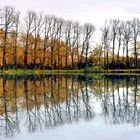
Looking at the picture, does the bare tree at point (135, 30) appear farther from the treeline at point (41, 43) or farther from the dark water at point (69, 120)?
the dark water at point (69, 120)

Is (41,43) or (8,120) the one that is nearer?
(8,120)

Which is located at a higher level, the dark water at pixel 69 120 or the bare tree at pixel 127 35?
the bare tree at pixel 127 35

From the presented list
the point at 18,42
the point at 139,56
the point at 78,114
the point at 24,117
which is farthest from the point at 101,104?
the point at 139,56

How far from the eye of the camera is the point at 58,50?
243ft

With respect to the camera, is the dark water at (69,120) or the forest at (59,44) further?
the forest at (59,44)

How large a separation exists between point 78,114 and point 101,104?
3.16 m

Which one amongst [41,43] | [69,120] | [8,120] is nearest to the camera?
[69,120]

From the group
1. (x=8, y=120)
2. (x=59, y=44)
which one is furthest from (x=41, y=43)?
(x=8, y=120)

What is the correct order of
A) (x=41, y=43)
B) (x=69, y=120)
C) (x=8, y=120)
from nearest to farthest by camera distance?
(x=69, y=120) < (x=8, y=120) < (x=41, y=43)

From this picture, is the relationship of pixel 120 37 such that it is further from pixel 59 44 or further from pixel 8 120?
pixel 8 120

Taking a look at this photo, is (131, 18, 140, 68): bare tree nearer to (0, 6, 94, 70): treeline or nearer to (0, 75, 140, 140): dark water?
(0, 6, 94, 70): treeline

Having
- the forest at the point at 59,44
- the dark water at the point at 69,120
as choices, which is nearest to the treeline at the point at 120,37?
the forest at the point at 59,44

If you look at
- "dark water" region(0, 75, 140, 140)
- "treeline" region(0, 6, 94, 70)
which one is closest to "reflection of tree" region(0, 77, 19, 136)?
"dark water" region(0, 75, 140, 140)

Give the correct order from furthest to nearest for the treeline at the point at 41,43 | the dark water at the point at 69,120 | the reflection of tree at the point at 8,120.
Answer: the treeline at the point at 41,43, the reflection of tree at the point at 8,120, the dark water at the point at 69,120
